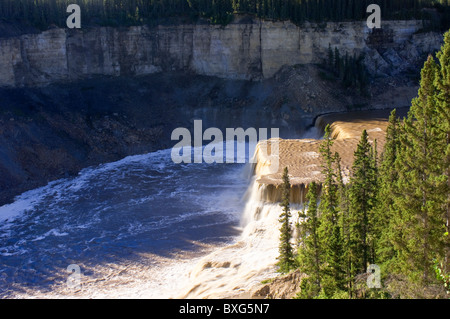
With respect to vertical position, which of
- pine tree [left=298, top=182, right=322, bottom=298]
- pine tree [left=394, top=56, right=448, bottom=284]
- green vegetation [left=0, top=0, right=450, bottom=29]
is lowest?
pine tree [left=298, top=182, right=322, bottom=298]

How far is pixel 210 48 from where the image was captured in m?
51.5

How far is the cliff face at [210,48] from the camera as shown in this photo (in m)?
49.4

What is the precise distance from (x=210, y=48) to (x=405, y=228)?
123ft

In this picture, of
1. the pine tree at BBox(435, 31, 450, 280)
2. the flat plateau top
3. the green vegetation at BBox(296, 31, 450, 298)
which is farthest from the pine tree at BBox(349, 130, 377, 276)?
the flat plateau top

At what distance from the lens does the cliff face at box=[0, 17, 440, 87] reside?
49.4 metres

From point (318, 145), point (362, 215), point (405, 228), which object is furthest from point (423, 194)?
point (318, 145)

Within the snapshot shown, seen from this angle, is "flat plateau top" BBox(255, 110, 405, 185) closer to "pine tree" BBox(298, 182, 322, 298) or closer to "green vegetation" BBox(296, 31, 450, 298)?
"green vegetation" BBox(296, 31, 450, 298)

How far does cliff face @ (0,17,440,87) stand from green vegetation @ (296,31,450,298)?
3234cm

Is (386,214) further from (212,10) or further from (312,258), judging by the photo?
(212,10)

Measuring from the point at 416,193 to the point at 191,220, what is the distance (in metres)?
16.9

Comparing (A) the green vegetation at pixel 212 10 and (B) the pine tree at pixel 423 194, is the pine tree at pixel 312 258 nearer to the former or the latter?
(B) the pine tree at pixel 423 194

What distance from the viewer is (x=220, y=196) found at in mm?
35188

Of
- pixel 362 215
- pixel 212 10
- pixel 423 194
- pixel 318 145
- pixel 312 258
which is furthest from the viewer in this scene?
pixel 212 10

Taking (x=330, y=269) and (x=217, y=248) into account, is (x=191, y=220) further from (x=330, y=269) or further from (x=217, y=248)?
(x=330, y=269)
